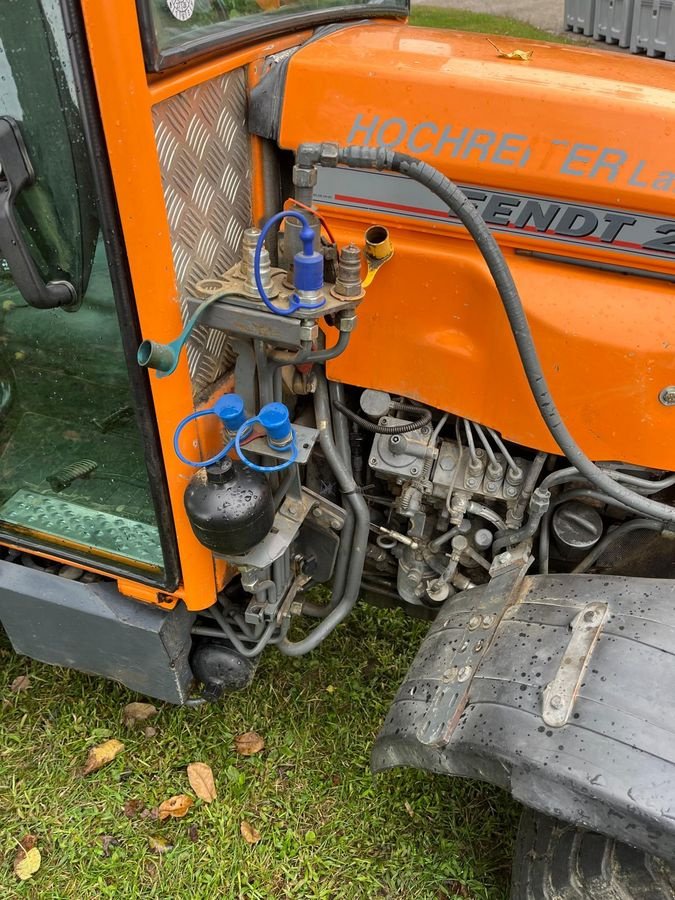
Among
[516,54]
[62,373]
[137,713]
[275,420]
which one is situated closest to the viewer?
[275,420]

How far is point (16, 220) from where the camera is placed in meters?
1.49

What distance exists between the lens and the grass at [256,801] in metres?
1.98

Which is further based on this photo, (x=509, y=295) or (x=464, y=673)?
(x=464, y=673)

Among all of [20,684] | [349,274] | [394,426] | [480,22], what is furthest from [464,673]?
[480,22]

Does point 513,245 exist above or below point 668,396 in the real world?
above

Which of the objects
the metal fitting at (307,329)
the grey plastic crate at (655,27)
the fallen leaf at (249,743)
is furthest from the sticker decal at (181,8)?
the grey plastic crate at (655,27)

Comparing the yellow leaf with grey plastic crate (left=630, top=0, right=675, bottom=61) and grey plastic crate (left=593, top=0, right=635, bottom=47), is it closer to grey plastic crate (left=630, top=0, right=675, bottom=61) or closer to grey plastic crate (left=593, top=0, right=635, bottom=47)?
grey plastic crate (left=630, top=0, right=675, bottom=61)

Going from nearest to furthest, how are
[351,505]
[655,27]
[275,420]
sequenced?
1. [275,420]
2. [351,505]
3. [655,27]

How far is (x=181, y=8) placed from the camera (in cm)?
139

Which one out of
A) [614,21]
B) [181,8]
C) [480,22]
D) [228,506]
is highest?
[181,8]

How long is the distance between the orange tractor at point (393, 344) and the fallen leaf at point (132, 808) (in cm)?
46

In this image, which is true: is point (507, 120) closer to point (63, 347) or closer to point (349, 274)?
point (349, 274)

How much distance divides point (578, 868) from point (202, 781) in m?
1.10

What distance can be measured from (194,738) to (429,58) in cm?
197
